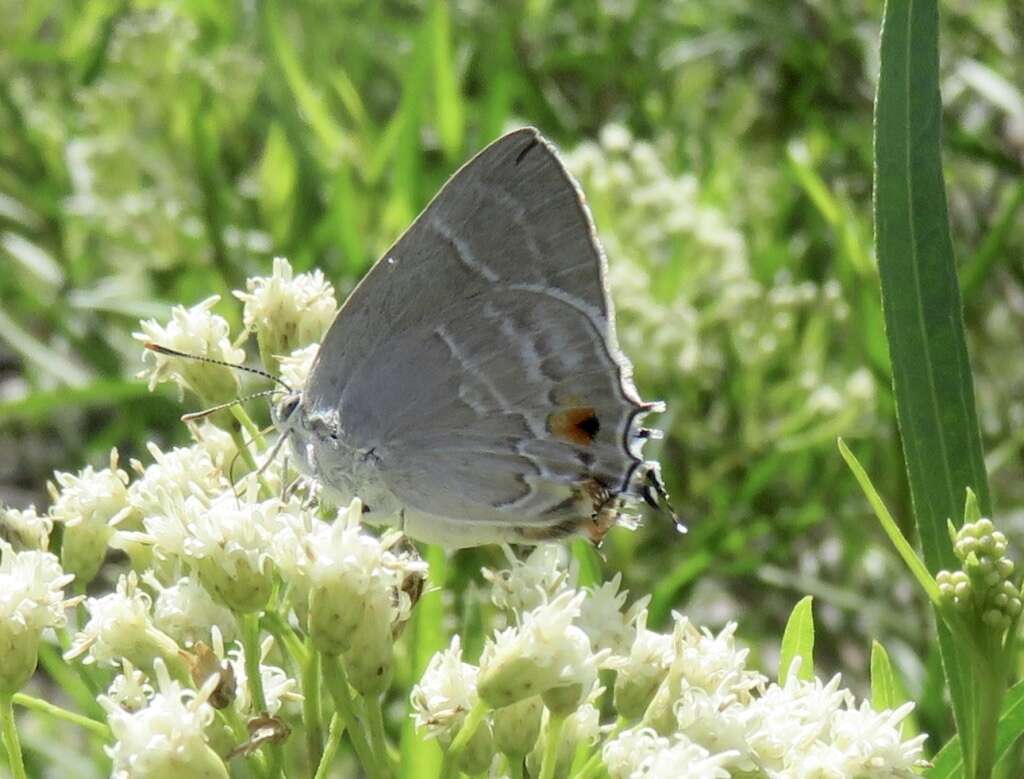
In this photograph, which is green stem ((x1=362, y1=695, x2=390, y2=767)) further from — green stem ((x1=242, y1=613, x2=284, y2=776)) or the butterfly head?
the butterfly head

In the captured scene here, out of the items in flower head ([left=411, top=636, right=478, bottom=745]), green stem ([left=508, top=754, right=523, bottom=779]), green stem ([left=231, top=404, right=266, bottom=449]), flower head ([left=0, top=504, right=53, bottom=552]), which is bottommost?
green stem ([left=508, top=754, right=523, bottom=779])

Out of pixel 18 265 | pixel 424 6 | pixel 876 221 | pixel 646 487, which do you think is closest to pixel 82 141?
pixel 18 265

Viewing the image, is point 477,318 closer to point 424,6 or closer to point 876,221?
point 876,221

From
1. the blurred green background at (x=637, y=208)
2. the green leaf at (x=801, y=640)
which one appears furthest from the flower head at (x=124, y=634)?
the blurred green background at (x=637, y=208)

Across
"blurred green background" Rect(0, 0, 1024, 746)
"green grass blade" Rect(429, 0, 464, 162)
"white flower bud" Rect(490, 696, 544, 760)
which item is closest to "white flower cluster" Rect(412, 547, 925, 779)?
"white flower bud" Rect(490, 696, 544, 760)

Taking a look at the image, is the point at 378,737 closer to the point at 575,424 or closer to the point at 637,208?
the point at 575,424

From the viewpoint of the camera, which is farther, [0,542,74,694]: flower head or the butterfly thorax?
the butterfly thorax
